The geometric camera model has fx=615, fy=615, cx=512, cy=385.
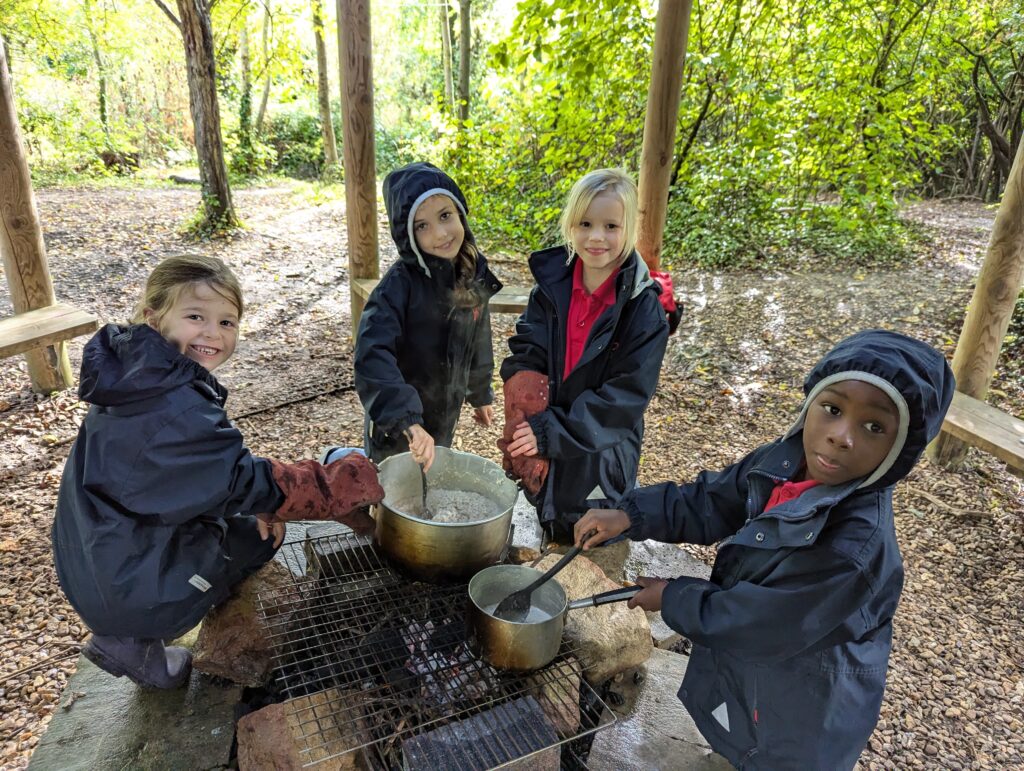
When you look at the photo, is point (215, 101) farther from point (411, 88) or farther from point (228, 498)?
point (411, 88)

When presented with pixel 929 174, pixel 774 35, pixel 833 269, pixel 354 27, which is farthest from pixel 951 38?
pixel 354 27

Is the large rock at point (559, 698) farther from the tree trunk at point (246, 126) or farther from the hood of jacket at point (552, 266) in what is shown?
the tree trunk at point (246, 126)

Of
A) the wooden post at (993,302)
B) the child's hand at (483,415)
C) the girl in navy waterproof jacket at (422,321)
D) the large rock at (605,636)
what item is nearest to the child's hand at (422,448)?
the girl in navy waterproof jacket at (422,321)

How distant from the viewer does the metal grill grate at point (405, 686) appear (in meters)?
1.72

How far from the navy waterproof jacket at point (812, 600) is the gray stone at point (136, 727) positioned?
4.78 ft

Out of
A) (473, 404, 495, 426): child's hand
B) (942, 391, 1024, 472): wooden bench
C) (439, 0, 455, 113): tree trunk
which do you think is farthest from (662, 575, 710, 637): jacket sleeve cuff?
(439, 0, 455, 113): tree trunk

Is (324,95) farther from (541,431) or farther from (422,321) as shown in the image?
(541,431)

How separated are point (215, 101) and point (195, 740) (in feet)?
28.2

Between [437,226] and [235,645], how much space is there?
5.71 feet

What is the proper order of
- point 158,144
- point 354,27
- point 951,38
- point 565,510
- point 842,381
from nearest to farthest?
point 842,381
point 565,510
point 354,27
point 951,38
point 158,144

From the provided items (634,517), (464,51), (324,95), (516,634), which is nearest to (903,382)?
(634,517)

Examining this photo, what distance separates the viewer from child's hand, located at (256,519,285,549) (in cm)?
215

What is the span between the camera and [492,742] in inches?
67.7

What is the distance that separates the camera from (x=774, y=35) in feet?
25.0
